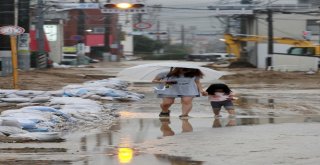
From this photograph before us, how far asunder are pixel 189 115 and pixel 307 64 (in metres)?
32.9

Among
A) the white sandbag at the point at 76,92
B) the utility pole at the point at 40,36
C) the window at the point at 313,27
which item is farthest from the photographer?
the window at the point at 313,27

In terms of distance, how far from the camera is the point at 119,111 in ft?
50.7

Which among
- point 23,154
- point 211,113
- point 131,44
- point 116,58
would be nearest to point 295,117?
point 211,113

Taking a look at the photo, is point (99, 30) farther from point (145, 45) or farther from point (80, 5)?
point (80, 5)

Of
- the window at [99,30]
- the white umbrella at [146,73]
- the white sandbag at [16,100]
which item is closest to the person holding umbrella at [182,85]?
the white umbrella at [146,73]

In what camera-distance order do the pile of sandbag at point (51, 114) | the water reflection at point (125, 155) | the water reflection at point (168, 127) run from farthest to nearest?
→ the water reflection at point (168, 127)
the pile of sandbag at point (51, 114)
the water reflection at point (125, 155)

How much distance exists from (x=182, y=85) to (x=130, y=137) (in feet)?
11.5

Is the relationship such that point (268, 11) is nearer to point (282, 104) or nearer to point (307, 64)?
point (307, 64)

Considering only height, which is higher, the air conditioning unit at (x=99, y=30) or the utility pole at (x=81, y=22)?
the utility pole at (x=81, y=22)

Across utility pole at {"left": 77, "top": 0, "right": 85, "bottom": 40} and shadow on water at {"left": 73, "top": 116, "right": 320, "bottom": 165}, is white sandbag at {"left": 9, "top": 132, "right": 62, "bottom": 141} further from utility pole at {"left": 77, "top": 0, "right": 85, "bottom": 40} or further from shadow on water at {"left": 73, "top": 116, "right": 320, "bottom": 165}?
utility pole at {"left": 77, "top": 0, "right": 85, "bottom": 40}

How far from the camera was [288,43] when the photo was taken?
48781 mm

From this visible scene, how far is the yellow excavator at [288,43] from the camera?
45.4 metres

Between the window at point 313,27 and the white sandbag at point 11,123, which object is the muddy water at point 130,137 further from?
Answer: the window at point 313,27

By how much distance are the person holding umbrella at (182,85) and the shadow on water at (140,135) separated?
521 millimetres
